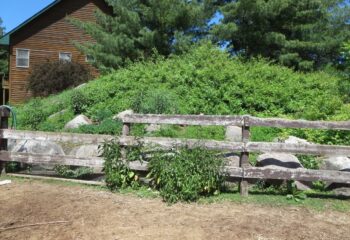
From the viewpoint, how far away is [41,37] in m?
30.5

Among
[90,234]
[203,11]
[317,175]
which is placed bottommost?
[90,234]

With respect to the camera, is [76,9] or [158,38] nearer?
[158,38]

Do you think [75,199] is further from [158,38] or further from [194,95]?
[158,38]

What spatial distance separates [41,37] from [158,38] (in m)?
12.4

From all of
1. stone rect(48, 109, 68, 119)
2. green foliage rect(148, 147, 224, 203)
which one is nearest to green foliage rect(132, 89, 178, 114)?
stone rect(48, 109, 68, 119)

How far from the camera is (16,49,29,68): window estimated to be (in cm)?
3014

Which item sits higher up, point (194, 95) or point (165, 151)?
point (194, 95)

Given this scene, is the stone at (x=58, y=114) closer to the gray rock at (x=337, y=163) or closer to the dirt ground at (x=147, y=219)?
the dirt ground at (x=147, y=219)

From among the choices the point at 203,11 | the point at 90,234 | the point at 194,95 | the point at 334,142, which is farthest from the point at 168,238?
the point at 203,11

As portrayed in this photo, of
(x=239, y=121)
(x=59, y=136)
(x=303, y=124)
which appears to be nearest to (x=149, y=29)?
(x=59, y=136)

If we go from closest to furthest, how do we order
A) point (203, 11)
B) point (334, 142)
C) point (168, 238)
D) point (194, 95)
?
point (168, 238), point (334, 142), point (194, 95), point (203, 11)

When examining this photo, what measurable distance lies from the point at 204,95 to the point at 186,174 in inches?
260

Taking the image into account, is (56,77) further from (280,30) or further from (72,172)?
(72,172)

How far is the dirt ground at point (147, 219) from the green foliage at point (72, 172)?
4.35 feet
